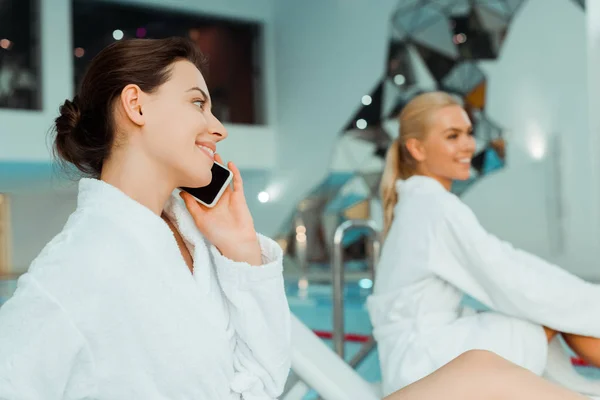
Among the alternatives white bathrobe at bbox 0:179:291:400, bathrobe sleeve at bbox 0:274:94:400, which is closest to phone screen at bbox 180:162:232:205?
white bathrobe at bbox 0:179:291:400

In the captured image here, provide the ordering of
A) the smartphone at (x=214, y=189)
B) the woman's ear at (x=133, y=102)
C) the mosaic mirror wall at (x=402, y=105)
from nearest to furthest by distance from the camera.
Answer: the woman's ear at (x=133, y=102)
the smartphone at (x=214, y=189)
the mosaic mirror wall at (x=402, y=105)

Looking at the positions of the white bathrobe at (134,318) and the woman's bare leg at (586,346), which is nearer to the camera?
the white bathrobe at (134,318)

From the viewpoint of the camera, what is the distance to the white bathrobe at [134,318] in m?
1.13

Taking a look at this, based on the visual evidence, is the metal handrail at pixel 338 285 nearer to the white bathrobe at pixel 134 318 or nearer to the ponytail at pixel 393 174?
the ponytail at pixel 393 174

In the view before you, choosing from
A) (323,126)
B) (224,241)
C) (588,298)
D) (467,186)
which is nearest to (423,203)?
(588,298)

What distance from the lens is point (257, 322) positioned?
1.38 m

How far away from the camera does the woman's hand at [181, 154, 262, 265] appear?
1.42 m

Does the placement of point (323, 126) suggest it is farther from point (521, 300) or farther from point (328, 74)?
point (521, 300)

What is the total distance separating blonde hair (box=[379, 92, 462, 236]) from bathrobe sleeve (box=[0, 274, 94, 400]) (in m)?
1.67

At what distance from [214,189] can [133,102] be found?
0.23 meters

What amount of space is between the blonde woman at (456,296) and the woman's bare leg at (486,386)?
0.70 m

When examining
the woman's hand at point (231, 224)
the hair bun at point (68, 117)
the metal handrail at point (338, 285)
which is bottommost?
the metal handrail at point (338, 285)

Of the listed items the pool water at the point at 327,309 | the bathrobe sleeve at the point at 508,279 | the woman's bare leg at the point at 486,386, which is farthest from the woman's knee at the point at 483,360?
the pool water at the point at 327,309

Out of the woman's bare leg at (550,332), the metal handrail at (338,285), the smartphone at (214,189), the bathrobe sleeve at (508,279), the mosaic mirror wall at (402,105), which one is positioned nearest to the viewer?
the smartphone at (214,189)
